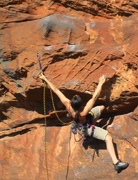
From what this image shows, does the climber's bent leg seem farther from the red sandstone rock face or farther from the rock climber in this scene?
the red sandstone rock face

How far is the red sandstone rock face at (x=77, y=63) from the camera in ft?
16.6

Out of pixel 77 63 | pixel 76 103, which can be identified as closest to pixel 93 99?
pixel 76 103

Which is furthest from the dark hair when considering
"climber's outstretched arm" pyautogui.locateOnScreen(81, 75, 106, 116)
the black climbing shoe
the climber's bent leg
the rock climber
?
the black climbing shoe

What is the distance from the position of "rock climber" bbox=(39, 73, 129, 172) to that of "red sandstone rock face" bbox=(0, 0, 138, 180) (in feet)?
0.74

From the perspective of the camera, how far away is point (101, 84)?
4.93 meters

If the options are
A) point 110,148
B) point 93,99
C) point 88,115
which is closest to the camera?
point 93,99

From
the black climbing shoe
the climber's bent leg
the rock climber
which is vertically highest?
the rock climber

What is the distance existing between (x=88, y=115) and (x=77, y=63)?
3.05 ft

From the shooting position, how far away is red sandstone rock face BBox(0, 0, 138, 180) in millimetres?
5070

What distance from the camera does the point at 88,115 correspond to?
16.6ft

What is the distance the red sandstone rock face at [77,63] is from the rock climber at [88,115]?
0.74ft

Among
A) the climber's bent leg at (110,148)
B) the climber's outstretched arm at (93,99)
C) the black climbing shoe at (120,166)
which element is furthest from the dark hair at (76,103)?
the black climbing shoe at (120,166)

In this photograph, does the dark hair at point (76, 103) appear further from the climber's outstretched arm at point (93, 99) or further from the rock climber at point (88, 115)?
the climber's outstretched arm at point (93, 99)

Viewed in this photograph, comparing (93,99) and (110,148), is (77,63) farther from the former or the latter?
(110,148)
